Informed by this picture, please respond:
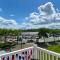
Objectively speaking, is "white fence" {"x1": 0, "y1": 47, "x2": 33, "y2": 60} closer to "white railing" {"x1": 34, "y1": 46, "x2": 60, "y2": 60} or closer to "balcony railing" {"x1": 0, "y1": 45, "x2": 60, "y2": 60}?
"balcony railing" {"x1": 0, "y1": 45, "x2": 60, "y2": 60}

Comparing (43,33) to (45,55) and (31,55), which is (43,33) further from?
(45,55)

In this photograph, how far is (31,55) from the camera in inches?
108

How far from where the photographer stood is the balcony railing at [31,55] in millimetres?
2172

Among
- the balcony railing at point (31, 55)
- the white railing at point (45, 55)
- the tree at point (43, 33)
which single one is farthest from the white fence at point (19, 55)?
the tree at point (43, 33)

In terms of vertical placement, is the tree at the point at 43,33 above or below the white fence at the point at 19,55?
above

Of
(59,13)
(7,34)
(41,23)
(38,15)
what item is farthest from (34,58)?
(59,13)

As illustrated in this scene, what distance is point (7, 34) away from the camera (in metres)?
16.0

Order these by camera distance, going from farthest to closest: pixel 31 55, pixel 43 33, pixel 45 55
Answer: pixel 43 33 < pixel 31 55 < pixel 45 55

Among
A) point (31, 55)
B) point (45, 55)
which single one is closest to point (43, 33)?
point (31, 55)

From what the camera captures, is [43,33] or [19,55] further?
[43,33]

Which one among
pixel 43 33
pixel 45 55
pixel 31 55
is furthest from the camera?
pixel 43 33

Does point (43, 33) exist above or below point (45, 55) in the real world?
above

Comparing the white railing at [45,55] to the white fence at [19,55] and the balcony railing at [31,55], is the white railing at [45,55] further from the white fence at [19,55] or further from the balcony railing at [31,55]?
the white fence at [19,55]

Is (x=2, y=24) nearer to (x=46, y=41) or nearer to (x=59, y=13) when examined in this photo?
(x=46, y=41)
